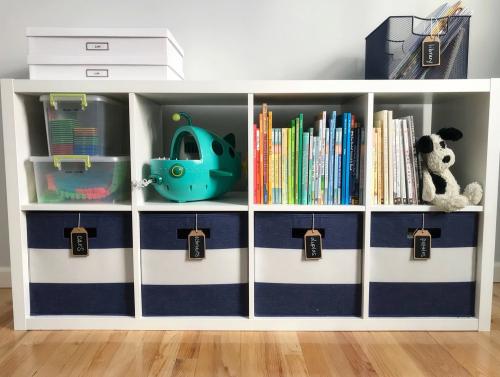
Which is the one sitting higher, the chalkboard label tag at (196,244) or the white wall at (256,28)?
the white wall at (256,28)

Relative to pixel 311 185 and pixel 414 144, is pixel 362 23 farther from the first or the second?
pixel 311 185

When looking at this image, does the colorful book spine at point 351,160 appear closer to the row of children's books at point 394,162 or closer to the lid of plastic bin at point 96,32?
the row of children's books at point 394,162

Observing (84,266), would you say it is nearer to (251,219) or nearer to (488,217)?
(251,219)

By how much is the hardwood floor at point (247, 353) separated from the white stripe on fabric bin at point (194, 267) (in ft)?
0.51

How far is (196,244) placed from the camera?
3.88 feet

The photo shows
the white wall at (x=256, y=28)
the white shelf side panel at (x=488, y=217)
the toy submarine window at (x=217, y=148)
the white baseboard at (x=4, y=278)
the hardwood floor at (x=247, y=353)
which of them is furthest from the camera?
the white baseboard at (x=4, y=278)

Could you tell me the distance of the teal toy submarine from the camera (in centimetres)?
120

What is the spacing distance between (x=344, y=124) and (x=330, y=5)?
60 cm

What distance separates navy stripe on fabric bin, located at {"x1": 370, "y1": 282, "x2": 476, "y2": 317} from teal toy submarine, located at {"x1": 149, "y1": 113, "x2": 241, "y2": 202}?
1.90ft

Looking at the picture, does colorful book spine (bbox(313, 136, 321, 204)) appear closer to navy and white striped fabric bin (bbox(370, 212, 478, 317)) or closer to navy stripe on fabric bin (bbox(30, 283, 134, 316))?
navy and white striped fabric bin (bbox(370, 212, 478, 317))

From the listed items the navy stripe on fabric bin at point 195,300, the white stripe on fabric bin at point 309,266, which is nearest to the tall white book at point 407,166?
the white stripe on fabric bin at point 309,266

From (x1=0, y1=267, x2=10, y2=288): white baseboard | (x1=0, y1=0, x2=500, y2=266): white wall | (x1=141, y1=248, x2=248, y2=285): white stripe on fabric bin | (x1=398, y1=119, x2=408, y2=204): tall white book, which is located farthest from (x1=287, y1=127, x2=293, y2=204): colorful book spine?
(x1=0, y1=267, x2=10, y2=288): white baseboard

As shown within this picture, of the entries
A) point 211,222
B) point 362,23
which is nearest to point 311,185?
point 211,222

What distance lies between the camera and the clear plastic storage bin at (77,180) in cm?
121
